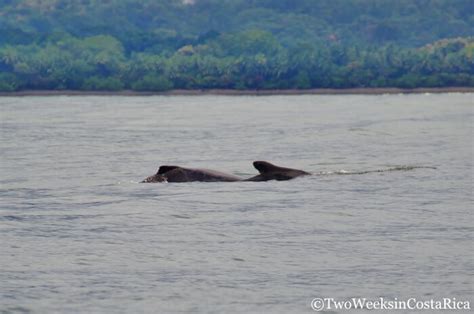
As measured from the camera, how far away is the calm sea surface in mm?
27250

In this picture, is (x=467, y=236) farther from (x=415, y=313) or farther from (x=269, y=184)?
(x=269, y=184)

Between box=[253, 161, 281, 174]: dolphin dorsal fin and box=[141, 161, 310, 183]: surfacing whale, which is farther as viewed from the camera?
box=[141, 161, 310, 183]: surfacing whale

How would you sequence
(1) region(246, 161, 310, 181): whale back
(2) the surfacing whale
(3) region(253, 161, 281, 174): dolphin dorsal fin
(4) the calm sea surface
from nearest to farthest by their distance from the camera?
(4) the calm sea surface → (3) region(253, 161, 281, 174): dolphin dorsal fin → (1) region(246, 161, 310, 181): whale back → (2) the surfacing whale

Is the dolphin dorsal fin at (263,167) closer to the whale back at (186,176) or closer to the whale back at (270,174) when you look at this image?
the whale back at (270,174)

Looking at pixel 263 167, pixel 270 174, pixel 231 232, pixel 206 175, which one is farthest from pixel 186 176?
pixel 231 232

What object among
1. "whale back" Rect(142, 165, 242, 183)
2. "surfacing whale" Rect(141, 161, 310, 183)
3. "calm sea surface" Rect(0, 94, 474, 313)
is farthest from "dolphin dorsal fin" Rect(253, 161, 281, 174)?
"whale back" Rect(142, 165, 242, 183)

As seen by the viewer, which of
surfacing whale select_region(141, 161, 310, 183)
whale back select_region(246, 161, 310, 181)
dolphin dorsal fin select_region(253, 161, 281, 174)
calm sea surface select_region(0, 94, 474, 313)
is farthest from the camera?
surfacing whale select_region(141, 161, 310, 183)

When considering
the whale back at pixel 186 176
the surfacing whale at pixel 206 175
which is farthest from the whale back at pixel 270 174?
the whale back at pixel 186 176

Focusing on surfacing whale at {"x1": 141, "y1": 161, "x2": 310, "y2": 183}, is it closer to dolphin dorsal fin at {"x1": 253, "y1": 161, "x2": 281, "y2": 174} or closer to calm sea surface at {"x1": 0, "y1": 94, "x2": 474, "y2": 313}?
dolphin dorsal fin at {"x1": 253, "y1": 161, "x2": 281, "y2": 174}

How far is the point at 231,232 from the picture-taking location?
34.7 metres

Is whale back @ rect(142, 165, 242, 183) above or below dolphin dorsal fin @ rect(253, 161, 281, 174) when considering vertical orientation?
below

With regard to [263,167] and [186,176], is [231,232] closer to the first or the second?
[263,167]

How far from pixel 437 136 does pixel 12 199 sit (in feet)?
128

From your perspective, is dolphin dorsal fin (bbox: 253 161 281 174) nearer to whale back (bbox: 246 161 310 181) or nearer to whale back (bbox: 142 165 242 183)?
whale back (bbox: 246 161 310 181)
